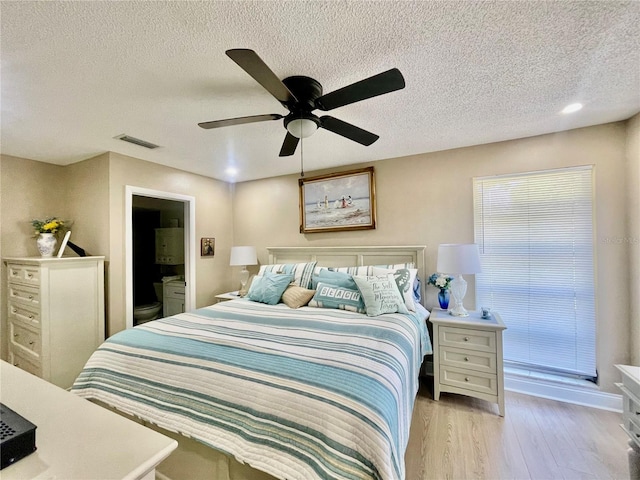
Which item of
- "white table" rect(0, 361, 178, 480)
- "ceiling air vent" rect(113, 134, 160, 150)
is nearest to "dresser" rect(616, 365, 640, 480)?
"white table" rect(0, 361, 178, 480)

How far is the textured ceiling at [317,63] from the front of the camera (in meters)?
1.20

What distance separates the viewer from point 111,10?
118 centimetres

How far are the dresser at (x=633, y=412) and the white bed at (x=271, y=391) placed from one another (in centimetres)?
108

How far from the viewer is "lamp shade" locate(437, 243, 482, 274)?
7.85 ft

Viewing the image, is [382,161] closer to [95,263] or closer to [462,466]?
[462,466]

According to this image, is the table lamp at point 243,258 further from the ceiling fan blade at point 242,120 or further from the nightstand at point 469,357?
the nightstand at point 469,357

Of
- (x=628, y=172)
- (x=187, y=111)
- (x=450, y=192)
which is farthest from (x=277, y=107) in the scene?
(x=628, y=172)

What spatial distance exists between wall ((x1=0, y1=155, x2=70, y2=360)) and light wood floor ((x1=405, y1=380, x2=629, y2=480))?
4292 mm

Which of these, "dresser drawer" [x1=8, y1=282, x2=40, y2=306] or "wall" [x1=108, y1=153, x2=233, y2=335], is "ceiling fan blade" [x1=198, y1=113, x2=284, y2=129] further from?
"dresser drawer" [x1=8, y1=282, x2=40, y2=306]

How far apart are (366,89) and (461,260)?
1755 mm

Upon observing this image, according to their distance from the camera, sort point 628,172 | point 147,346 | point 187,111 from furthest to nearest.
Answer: point 628,172, point 187,111, point 147,346

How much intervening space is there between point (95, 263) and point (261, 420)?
2699 millimetres

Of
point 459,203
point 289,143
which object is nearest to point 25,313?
point 289,143

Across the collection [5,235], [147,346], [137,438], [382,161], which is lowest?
[147,346]
